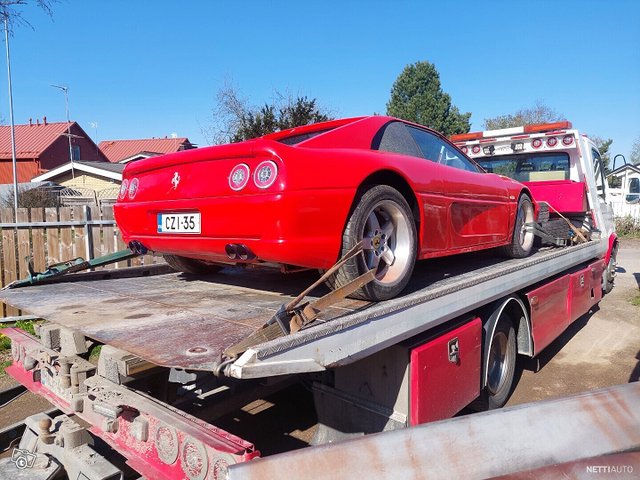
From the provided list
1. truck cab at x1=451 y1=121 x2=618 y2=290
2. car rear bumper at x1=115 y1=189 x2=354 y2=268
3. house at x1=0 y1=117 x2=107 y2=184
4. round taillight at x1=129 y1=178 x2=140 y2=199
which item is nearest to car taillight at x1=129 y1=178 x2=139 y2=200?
round taillight at x1=129 y1=178 x2=140 y2=199

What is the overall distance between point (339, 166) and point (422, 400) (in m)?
1.34

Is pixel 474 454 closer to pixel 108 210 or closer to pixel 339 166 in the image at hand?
pixel 339 166

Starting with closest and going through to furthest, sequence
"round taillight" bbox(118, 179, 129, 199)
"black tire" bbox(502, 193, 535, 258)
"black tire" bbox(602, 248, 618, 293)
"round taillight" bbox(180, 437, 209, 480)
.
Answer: "round taillight" bbox(180, 437, 209, 480) → "round taillight" bbox(118, 179, 129, 199) → "black tire" bbox(502, 193, 535, 258) → "black tire" bbox(602, 248, 618, 293)

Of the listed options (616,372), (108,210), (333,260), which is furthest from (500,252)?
(108,210)

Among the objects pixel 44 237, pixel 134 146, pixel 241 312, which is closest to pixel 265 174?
pixel 241 312

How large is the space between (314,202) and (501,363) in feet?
8.25

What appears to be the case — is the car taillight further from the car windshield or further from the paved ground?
the car windshield

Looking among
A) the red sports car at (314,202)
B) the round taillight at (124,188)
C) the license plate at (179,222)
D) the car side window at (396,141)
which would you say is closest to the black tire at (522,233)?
the red sports car at (314,202)

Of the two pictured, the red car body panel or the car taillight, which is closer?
the red car body panel

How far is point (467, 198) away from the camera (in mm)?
3674

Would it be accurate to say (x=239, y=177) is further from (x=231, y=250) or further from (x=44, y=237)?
(x=44, y=237)

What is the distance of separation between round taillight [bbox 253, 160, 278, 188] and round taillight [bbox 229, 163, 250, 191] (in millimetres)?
67

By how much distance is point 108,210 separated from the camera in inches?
263

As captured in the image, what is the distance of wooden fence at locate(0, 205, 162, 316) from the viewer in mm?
6375
